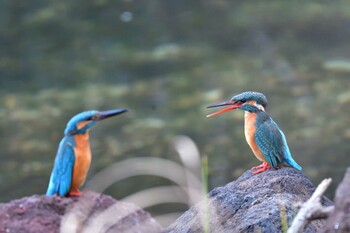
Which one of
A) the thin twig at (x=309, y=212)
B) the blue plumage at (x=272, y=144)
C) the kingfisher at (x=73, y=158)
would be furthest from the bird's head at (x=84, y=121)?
the thin twig at (x=309, y=212)

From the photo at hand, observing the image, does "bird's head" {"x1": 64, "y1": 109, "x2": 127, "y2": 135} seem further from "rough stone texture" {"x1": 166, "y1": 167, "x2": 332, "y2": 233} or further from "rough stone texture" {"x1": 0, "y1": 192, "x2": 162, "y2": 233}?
"rough stone texture" {"x1": 166, "y1": 167, "x2": 332, "y2": 233}

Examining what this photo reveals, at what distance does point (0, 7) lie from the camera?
14.0m

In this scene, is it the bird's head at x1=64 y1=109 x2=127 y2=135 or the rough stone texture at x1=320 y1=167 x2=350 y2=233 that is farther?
the bird's head at x1=64 y1=109 x2=127 y2=135

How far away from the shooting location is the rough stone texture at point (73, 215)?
4.62 metres

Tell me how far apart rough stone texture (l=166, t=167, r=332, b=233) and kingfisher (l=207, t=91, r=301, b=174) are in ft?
0.49

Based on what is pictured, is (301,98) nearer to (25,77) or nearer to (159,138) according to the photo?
(159,138)

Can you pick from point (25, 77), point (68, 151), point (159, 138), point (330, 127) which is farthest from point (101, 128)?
point (68, 151)

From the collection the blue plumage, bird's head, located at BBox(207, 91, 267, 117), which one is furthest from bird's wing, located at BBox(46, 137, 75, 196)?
the blue plumage

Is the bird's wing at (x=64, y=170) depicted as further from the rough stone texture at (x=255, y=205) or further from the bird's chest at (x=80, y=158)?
the rough stone texture at (x=255, y=205)

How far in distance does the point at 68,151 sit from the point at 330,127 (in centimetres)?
531

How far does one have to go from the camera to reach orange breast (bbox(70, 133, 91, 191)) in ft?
17.5

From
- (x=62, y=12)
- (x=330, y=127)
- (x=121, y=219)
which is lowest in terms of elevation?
(x=330, y=127)

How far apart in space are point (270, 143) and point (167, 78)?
23.5 feet

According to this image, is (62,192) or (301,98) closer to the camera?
(62,192)
